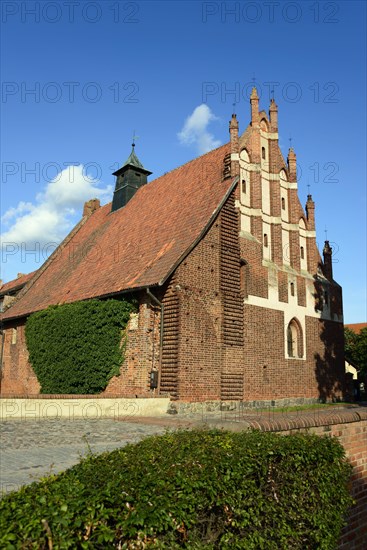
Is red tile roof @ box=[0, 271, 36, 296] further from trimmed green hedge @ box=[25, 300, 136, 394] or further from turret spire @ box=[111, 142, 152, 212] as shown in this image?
trimmed green hedge @ box=[25, 300, 136, 394]

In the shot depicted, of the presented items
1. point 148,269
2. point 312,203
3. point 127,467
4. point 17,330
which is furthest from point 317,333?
point 127,467

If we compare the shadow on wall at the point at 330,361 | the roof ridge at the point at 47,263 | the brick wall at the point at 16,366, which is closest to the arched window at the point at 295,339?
the shadow on wall at the point at 330,361

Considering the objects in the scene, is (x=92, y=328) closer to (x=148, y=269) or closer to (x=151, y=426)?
(x=148, y=269)

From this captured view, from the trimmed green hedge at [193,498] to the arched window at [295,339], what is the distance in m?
15.7

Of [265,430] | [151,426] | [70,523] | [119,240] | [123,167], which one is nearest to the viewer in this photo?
[70,523]

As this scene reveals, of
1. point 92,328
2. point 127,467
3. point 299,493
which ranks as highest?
point 92,328

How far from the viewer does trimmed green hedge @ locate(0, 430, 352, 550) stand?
2629 millimetres

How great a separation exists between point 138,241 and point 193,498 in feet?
56.3

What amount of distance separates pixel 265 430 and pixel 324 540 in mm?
1405

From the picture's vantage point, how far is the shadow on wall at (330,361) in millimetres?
22125

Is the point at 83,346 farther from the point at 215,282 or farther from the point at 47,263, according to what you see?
the point at 47,263

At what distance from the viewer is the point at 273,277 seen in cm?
1992

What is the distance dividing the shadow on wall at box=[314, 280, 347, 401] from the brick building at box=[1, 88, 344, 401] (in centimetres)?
9

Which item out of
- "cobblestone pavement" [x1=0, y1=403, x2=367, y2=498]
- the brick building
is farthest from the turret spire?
"cobblestone pavement" [x1=0, y1=403, x2=367, y2=498]
